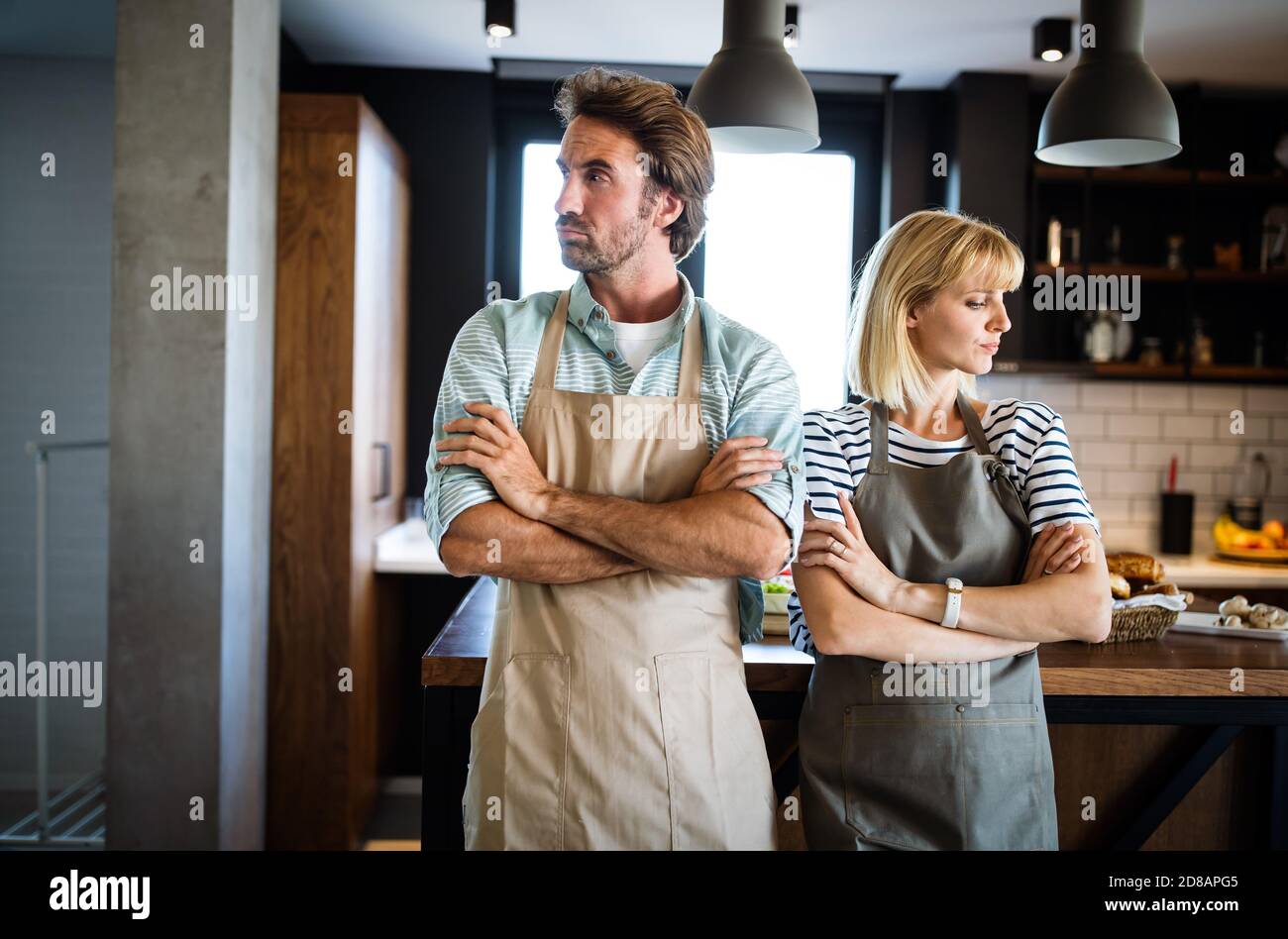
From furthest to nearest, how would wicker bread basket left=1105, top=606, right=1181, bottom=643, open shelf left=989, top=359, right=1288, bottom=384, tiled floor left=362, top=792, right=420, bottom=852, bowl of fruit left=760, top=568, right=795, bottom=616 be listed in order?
open shelf left=989, top=359, right=1288, bottom=384
tiled floor left=362, top=792, right=420, bottom=852
bowl of fruit left=760, top=568, right=795, bottom=616
wicker bread basket left=1105, top=606, right=1181, bottom=643

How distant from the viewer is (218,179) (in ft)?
8.80

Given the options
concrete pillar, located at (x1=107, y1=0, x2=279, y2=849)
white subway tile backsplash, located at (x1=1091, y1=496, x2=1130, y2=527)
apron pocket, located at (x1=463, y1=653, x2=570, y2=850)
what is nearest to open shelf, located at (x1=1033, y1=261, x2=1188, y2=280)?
white subway tile backsplash, located at (x1=1091, y1=496, x2=1130, y2=527)

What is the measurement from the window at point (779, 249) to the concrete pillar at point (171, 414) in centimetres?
172

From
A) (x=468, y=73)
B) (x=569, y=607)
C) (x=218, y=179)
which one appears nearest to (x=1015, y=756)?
(x=569, y=607)

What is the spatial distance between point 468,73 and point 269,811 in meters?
2.86

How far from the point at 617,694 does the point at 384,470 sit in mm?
2581

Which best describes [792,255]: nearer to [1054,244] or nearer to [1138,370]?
[1054,244]

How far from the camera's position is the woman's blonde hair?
1.67m

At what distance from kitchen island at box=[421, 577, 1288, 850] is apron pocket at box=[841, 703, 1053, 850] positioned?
260 millimetres

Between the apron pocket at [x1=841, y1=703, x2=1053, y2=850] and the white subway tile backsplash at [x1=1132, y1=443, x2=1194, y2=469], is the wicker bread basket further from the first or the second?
the white subway tile backsplash at [x1=1132, y1=443, x2=1194, y2=469]

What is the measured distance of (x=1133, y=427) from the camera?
14.1ft

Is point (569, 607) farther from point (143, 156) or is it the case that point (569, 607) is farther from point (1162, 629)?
point (143, 156)

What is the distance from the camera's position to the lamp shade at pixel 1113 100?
2256 mm

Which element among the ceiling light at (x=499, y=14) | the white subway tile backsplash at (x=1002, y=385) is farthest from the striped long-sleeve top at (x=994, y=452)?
the white subway tile backsplash at (x=1002, y=385)
